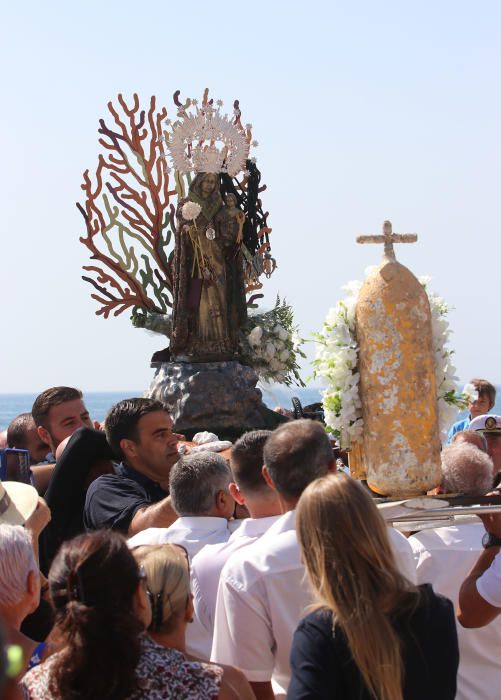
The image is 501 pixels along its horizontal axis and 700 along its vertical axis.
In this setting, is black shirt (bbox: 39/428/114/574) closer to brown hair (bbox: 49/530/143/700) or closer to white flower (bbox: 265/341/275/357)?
brown hair (bbox: 49/530/143/700)

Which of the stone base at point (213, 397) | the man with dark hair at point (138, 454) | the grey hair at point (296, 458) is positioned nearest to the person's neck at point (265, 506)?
the grey hair at point (296, 458)

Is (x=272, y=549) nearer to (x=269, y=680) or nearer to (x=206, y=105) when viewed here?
(x=269, y=680)


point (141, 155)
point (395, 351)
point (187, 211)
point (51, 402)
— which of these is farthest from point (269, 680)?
point (141, 155)

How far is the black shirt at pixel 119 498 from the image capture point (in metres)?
5.06

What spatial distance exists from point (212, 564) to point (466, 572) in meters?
1.00

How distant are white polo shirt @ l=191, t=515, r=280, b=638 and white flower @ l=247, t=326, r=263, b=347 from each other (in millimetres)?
9896

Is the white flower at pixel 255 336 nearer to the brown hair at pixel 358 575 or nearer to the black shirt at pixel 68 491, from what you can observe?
the black shirt at pixel 68 491

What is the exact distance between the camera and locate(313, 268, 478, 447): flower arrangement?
5.09 metres

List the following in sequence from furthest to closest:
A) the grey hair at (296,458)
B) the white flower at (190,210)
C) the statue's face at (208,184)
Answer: the statue's face at (208,184) → the white flower at (190,210) → the grey hair at (296,458)

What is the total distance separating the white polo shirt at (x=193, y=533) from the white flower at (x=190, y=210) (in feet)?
30.8

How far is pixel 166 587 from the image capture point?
118 inches

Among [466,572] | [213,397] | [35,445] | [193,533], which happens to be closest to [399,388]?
[466,572]

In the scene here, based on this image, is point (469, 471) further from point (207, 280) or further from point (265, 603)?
point (207, 280)

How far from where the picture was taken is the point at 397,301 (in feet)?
15.7
